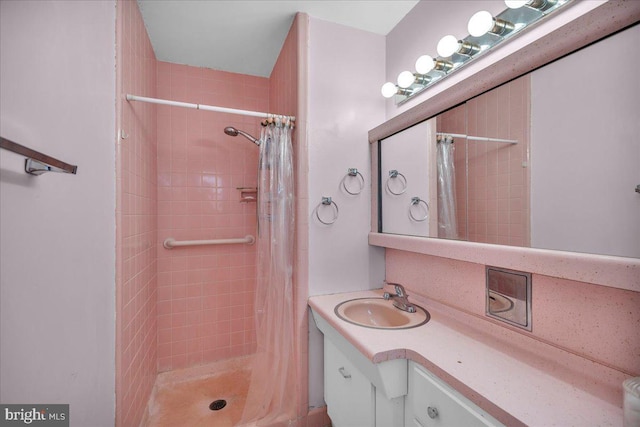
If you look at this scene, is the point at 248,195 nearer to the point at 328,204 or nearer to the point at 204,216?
the point at 204,216

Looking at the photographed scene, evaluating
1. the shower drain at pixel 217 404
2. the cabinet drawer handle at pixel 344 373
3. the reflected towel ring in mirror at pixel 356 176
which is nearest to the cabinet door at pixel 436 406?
the cabinet drawer handle at pixel 344 373

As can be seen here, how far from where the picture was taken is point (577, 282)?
0.86m

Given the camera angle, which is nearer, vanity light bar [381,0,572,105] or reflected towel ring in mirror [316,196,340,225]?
vanity light bar [381,0,572,105]

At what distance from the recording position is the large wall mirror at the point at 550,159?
0.75 metres

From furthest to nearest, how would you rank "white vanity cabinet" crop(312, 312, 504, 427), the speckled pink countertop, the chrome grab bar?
the chrome grab bar
"white vanity cabinet" crop(312, 312, 504, 427)
the speckled pink countertop

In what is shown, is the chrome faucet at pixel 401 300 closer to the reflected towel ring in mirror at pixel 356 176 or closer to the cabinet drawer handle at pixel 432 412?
the cabinet drawer handle at pixel 432 412

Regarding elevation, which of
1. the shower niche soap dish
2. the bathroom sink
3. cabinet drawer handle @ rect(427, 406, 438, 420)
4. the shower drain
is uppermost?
the shower niche soap dish

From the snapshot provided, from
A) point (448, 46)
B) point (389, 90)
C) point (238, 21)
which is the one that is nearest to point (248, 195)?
point (238, 21)

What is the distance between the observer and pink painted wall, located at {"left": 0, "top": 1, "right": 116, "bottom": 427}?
0.68 meters

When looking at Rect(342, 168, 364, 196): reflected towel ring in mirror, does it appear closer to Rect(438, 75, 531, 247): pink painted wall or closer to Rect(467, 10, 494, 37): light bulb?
Rect(438, 75, 531, 247): pink painted wall

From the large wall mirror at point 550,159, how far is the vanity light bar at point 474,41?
0.21 m

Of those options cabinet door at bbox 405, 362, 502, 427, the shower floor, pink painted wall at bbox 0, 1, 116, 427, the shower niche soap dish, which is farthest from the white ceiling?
the shower floor

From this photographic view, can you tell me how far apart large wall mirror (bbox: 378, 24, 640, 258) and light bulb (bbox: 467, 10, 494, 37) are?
235 mm

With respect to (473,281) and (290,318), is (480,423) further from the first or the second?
(290,318)
